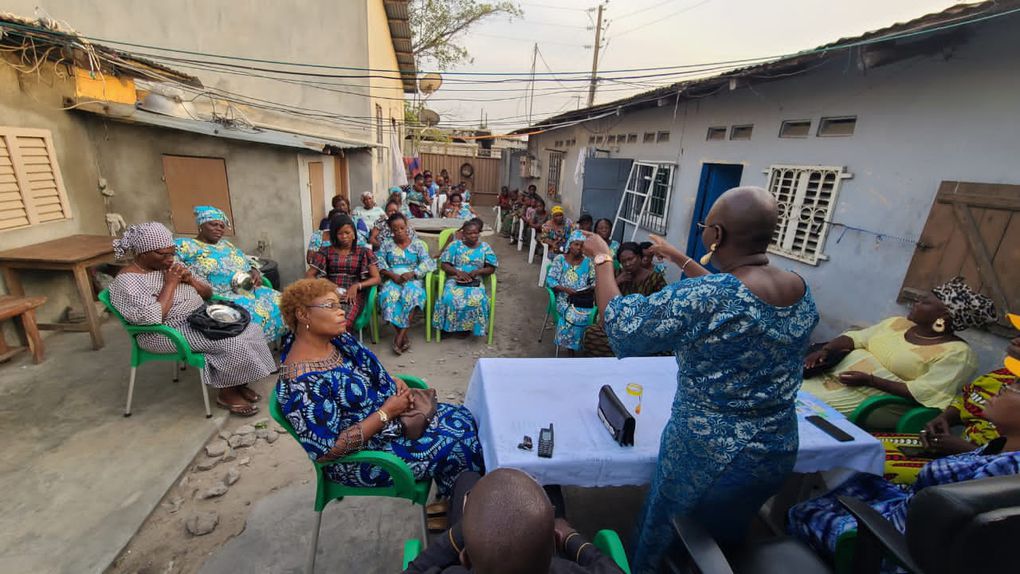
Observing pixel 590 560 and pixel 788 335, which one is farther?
pixel 788 335

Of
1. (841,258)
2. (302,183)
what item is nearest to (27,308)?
(302,183)

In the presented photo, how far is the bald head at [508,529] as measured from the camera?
101cm

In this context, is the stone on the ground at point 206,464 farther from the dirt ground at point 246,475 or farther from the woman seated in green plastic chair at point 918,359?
the woman seated in green plastic chair at point 918,359

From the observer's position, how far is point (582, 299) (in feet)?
16.4

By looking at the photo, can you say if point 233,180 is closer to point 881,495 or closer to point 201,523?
point 201,523

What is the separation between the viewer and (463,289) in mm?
5348

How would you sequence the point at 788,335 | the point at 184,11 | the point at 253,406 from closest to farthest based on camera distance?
the point at 788,335
the point at 253,406
the point at 184,11

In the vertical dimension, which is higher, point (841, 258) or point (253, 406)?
point (841, 258)

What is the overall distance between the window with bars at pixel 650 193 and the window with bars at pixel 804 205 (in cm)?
225

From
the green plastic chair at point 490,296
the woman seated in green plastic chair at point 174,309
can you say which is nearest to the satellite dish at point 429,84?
the green plastic chair at point 490,296

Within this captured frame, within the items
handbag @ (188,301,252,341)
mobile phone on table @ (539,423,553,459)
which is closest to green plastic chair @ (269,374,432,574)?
mobile phone on table @ (539,423,553,459)

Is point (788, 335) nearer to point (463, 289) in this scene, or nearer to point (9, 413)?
point (463, 289)

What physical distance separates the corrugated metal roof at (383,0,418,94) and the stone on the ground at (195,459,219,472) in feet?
28.0

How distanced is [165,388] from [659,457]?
166 inches
